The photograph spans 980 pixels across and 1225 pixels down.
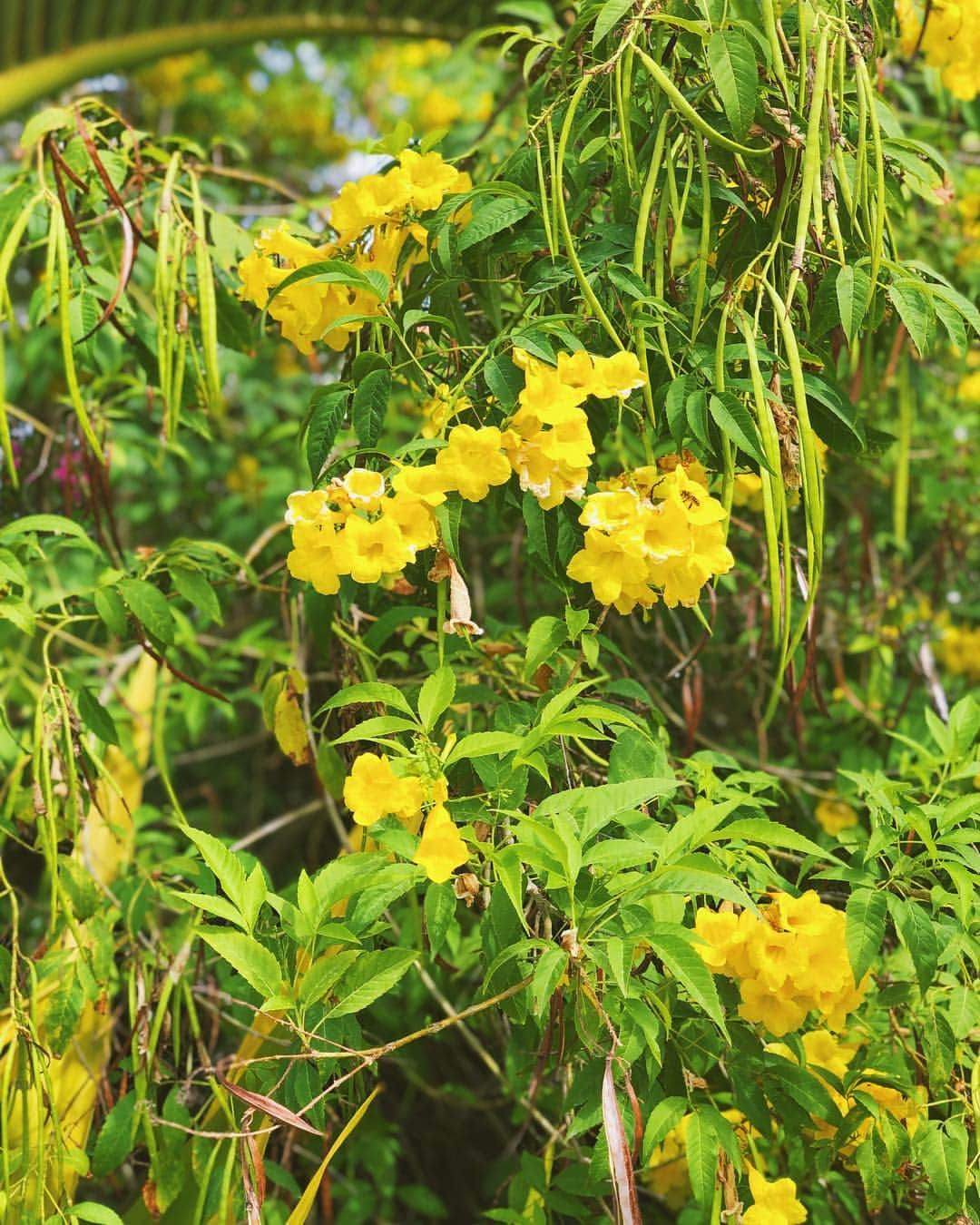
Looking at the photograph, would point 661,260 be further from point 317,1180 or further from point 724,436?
point 317,1180

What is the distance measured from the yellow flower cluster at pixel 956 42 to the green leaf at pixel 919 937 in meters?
0.95

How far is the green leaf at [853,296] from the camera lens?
3.13 ft

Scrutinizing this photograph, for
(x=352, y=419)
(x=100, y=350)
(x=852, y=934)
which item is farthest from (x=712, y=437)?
(x=100, y=350)

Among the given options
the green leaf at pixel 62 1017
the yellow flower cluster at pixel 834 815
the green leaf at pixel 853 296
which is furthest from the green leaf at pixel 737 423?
the yellow flower cluster at pixel 834 815

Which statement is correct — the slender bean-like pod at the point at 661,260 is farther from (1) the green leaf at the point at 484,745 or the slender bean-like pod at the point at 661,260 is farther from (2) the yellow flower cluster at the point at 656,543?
(1) the green leaf at the point at 484,745

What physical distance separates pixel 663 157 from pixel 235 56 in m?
3.42

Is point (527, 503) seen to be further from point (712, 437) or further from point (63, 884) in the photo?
point (63, 884)

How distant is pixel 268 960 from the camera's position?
0.89 meters

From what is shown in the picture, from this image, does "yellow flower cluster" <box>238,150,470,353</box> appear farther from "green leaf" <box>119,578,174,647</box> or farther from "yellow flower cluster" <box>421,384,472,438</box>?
"green leaf" <box>119,578,174,647</box>

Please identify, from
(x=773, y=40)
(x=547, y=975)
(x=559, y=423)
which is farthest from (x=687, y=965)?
(x=773, y=40)

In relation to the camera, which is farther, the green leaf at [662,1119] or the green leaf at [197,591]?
the green leaf at [197,591]

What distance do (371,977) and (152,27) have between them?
2.36m

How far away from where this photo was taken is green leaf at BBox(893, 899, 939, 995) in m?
0.92

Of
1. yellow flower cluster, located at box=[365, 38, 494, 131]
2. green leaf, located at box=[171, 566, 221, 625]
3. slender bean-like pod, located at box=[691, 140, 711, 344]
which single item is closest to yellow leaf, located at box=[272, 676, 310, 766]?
green leaf, located at box=[171, 566, 221, 625]
